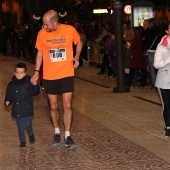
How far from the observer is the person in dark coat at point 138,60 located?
49.5ft

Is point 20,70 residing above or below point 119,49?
above

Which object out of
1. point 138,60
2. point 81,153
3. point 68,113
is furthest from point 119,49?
point 81,153

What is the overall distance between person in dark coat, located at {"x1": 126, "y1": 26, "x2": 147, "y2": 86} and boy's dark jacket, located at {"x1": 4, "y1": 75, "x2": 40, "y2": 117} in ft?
22.6

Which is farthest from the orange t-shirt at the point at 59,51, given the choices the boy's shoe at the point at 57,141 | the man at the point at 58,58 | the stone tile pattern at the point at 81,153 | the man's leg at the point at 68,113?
the stone tile pattern at the point at 81,153

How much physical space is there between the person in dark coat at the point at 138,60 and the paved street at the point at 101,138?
125cm

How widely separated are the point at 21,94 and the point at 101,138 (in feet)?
4.95

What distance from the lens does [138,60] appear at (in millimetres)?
15133

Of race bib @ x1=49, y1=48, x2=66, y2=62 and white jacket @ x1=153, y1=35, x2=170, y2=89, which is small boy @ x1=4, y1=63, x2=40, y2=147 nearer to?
race bib @ x1=49, y1=48, x2=66, y2=62

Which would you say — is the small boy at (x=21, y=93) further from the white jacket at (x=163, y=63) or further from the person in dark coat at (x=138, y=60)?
the person in dark coat at (x=138, y=60)

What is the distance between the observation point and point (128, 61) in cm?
1658

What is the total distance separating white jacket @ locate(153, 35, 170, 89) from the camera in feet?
28.6

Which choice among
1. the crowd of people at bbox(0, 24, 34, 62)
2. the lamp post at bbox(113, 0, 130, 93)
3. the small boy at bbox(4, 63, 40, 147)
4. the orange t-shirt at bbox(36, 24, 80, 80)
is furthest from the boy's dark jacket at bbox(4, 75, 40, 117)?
the crowd of people at bbox(0, 24, 34, 62)

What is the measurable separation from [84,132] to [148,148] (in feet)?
5.32

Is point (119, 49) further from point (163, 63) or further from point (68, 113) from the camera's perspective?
point (68, 113)
